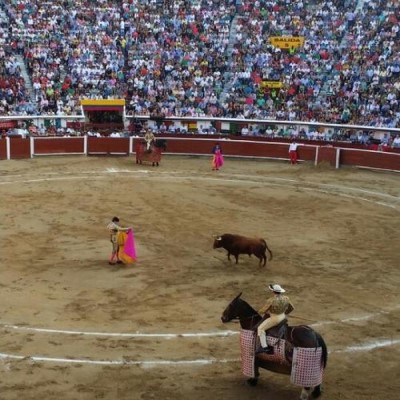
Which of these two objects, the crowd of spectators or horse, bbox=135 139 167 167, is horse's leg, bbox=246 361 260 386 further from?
the crowd of spectators

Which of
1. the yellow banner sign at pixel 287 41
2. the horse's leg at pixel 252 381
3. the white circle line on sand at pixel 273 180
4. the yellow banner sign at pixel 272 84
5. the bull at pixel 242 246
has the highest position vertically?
the yellow banner sign at pixel 287 41

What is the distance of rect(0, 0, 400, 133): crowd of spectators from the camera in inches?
1185

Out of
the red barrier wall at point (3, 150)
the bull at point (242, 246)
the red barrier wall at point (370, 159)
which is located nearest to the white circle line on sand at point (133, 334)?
the bull at point (242, 246)

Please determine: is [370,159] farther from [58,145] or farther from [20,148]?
[20,148]

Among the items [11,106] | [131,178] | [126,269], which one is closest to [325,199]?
[131,178]

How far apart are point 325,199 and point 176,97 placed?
43.8 ft

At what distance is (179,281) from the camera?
1151 cm

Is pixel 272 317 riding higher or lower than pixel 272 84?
lower

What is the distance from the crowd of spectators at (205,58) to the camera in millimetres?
30109

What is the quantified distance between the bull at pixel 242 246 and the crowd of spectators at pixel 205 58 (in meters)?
17.8

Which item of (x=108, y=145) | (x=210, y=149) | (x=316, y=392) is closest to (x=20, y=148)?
(x=108, y=145)

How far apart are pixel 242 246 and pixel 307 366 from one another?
17.2 ft

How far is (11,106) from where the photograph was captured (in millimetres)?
28641

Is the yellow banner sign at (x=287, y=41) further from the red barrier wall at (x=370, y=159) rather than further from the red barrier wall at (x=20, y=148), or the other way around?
the red barrier wall at (x=20, y=148)
